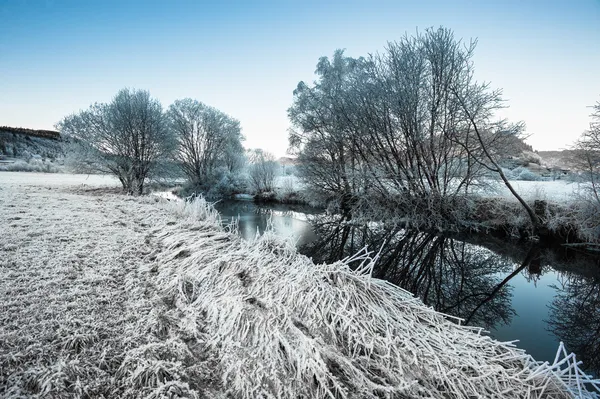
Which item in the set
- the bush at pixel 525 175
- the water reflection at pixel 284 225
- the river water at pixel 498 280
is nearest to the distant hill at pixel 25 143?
the water reflection at pixel 284 225

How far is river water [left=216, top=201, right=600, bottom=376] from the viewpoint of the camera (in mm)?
3613

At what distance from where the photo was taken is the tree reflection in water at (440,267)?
14.1ft

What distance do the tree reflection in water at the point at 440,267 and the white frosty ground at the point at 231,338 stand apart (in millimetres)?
1711

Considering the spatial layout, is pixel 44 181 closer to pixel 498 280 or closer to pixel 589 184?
pixel 498 280

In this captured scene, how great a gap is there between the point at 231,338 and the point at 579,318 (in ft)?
17.0

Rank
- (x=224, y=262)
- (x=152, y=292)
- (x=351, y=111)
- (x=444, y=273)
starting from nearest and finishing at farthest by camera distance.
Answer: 1. (x=152, y=292)
2. (x=224, y=262)
3. (x=444, y=273)
4. (x=351, y=111)

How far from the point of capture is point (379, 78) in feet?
35.6

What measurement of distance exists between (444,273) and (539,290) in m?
1.61

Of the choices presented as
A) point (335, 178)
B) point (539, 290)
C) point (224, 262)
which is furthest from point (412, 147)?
point (224, 262)

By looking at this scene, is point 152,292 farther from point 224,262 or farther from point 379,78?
point 379,78

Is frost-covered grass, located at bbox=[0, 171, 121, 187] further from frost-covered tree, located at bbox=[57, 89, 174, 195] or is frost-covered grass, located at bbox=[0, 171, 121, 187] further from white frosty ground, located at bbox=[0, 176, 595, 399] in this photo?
white frosty ground, located at bbox=[0, 176, 595, 399]

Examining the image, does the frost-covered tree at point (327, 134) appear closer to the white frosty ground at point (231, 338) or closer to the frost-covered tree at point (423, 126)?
the frost-covered tree at point (423, 126)

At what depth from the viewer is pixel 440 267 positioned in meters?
6.02

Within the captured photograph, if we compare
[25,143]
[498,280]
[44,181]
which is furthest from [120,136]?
[25,143]
